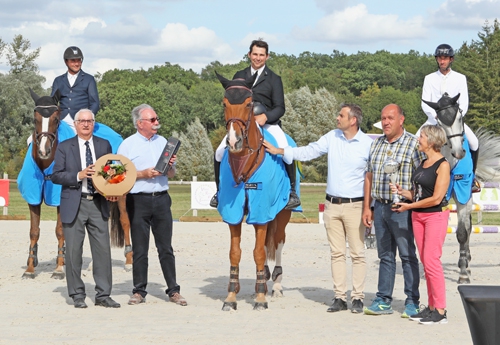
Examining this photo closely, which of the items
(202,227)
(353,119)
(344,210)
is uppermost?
(353,119)

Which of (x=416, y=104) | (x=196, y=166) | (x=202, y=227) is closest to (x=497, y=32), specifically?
(x=416, y=104)

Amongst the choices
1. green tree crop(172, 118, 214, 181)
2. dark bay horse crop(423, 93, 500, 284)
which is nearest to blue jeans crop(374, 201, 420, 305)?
dark bay horse crop(423, 93, 500, 284)

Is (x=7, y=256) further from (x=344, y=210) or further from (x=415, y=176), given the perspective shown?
(x=415, y=176)

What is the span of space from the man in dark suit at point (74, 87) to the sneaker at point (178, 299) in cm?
349

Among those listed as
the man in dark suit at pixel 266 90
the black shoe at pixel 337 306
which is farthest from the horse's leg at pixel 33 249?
the black shoe at pixel 337 306

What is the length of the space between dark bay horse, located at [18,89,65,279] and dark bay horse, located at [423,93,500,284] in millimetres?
4909

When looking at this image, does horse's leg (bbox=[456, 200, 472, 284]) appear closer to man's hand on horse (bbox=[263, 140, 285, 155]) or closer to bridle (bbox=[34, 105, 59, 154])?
man's hand on horse (bbox=[263, 140, 285, 155])

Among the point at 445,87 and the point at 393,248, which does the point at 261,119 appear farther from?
the point at 445,87

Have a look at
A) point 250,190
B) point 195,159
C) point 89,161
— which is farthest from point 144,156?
point 195,159

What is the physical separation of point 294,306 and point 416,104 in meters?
65.8

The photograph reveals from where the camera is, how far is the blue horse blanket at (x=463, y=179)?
1073cm

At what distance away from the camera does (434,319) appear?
773 centimetres

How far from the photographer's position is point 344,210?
8.33 meters

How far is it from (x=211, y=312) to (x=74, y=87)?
454cm
